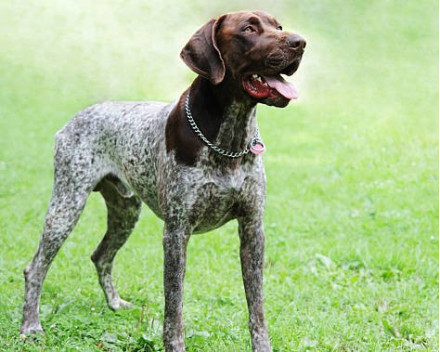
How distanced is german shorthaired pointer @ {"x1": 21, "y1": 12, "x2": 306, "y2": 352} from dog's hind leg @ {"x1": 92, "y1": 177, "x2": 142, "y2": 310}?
0.39 meters

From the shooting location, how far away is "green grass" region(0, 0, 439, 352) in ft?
17.0

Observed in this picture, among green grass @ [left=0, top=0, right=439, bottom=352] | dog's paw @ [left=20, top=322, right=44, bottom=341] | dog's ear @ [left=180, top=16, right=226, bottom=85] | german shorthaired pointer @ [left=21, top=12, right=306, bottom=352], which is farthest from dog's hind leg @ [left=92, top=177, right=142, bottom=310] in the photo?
dog's ear @ [left=180, top=16, right=226, bottom=85]

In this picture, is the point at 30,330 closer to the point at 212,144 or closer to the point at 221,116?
the point at 212,144

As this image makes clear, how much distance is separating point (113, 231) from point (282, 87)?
2349 mm

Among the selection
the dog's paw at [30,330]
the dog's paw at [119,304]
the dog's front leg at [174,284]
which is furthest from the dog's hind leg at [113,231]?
the dog's front leg at [174,284]

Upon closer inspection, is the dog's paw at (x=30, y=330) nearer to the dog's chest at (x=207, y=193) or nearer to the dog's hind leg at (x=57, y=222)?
the dog's hind leg at (x=57, y=222)

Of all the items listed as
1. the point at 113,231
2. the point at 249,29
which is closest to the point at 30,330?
the point at 113,231

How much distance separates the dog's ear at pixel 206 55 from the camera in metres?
3.86

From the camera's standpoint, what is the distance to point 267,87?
3.80m

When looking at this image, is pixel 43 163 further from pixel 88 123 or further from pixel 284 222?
pixel 88 123

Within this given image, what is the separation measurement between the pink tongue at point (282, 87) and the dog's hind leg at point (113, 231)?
2057 millimetres

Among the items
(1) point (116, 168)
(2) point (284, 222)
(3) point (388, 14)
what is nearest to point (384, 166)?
(2) point (284, 222)

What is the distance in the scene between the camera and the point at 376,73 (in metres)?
16.4

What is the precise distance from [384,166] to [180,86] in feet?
25.2
